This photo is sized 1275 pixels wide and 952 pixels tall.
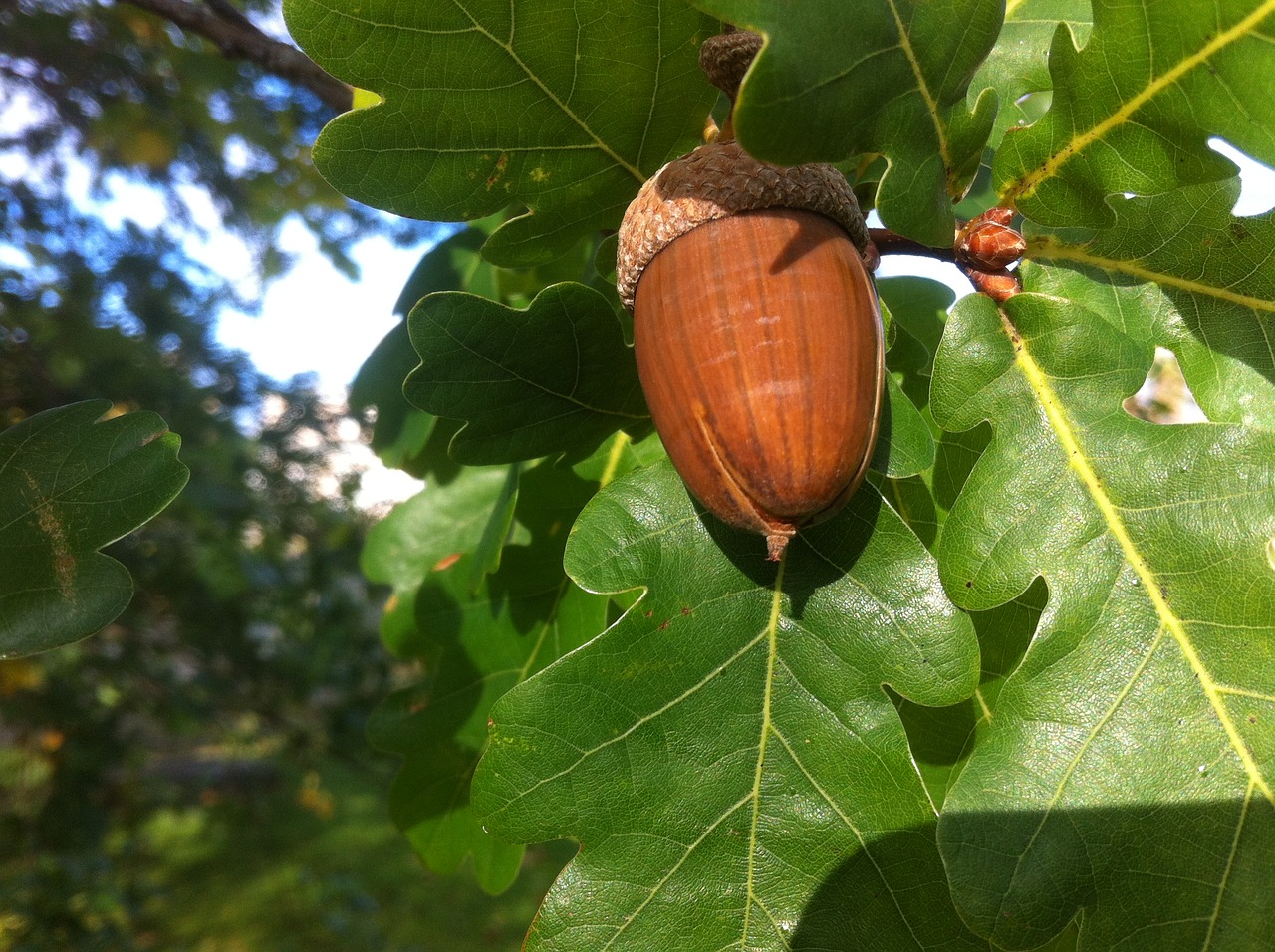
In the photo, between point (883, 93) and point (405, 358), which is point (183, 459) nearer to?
point (405, 358)

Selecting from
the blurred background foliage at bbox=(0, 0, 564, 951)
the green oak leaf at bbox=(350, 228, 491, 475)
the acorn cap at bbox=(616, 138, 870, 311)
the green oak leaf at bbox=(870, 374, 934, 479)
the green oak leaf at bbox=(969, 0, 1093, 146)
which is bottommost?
the blurred background foliage at bbox=(0, 0, 564, 951)

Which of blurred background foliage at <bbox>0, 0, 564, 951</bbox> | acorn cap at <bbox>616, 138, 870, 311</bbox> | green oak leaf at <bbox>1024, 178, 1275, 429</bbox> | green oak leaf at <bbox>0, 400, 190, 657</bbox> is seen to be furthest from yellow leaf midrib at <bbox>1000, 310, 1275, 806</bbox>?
blurred background foliage at <bbox>0, 0, 564, 951</bbox>

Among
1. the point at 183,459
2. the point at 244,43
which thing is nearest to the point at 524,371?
the point at 244,43

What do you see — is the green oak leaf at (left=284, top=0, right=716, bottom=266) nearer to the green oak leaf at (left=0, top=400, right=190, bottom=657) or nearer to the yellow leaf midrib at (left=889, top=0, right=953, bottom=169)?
the yellow leaf midrib at (left=889, top=0, right=953, bottom=169)

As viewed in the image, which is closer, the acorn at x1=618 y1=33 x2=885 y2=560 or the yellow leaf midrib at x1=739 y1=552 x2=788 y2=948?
the acorn at x1=618 y1=33 x2=885 y2=560

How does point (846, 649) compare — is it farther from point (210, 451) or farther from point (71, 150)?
point (71, 150)
